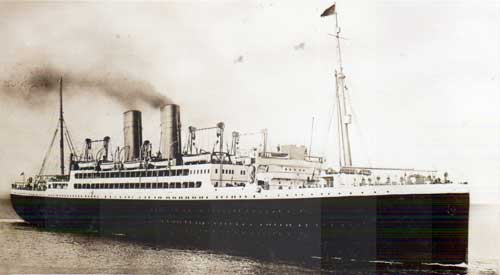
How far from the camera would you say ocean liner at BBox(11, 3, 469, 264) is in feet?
42.5

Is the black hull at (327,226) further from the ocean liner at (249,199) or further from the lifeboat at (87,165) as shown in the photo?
the lifeboat at (87,165)

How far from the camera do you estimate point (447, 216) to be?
1295 centimetres

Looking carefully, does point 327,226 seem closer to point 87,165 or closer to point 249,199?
point 249,199

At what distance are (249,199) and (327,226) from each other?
288 centimetres

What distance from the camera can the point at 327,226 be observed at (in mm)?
13930

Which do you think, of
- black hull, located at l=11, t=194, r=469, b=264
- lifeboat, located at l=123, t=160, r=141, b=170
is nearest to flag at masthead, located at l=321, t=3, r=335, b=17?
black hull, located at l=11, t=194, r=469, b=264

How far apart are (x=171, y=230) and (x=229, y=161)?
3.18 m

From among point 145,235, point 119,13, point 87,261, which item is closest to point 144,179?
point 145,235

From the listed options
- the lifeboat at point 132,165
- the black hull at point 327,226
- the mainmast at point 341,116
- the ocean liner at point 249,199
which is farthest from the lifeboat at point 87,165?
the mainmast at point 341,116

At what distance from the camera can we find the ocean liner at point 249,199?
1297cm

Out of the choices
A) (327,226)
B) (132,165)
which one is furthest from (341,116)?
(132,165)

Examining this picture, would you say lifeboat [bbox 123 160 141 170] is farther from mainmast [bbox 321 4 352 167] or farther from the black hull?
mainmast [bbox 321 4 352 167]

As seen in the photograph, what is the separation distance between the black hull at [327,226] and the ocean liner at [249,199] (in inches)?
1.1

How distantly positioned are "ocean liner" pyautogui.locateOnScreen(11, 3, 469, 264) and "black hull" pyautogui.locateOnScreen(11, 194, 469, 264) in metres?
0.03
